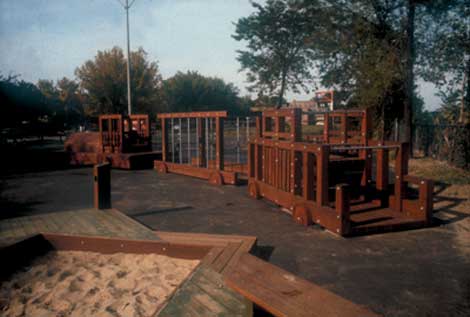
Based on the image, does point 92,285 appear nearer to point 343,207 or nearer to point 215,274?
point 215,274

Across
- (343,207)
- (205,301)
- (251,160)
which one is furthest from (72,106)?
(205,301)

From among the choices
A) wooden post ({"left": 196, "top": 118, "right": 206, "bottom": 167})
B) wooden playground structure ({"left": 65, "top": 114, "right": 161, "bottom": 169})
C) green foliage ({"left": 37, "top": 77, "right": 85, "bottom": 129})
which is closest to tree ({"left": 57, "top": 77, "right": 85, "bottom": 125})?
green foliage ({"left": 37, "top": 77, "right": 85, "bottom": 129})

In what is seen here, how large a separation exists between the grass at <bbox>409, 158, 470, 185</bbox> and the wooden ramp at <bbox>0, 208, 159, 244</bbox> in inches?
342

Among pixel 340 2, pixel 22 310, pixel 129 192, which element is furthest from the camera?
pixel 340 2

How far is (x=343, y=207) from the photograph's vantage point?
20.6 feet

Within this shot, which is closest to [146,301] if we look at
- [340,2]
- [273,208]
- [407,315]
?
[407,315]

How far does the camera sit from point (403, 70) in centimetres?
1603

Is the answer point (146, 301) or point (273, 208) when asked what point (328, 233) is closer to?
point (273, 208)

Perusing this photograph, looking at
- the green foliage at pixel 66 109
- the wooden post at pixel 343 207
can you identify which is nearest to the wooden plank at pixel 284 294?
the wooden post at pixel 343 207

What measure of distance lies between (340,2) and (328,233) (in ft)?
52.9

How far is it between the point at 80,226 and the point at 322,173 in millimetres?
3961

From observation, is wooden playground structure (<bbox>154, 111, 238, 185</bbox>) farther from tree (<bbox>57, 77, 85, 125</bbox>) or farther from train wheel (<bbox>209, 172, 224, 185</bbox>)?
tree (<bbox>57, 77, 85, 125</bbox>)

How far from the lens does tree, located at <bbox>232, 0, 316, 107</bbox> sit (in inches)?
1517

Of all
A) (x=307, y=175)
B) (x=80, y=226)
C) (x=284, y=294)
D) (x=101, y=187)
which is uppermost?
(x=307, y=175)
